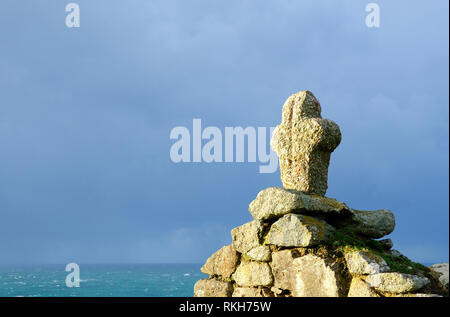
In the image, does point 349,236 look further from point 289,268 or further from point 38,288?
point 38,288

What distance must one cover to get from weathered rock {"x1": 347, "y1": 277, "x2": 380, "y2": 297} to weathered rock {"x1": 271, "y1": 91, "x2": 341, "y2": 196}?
209cm

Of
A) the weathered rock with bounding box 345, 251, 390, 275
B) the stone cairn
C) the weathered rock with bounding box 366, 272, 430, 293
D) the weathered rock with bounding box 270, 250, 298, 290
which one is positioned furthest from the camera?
the weathered rock with bounding box 270, 250, 298, 290

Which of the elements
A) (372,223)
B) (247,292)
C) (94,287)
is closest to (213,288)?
(247,292)

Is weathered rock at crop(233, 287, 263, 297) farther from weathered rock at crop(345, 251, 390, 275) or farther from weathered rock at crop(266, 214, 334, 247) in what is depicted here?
weathered rock at crop(345, 251, 390, 275)

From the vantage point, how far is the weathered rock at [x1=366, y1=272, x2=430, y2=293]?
590cm

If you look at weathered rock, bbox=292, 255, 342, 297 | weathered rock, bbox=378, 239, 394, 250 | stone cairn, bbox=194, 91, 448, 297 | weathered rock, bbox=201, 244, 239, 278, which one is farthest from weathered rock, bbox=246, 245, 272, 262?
weathered rock, bbox=378, 239, 394, 250

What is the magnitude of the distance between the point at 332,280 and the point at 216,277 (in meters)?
2.50

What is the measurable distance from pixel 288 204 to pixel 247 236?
0.98 meters

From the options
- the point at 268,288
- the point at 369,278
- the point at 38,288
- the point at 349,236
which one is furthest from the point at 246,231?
the point at 38,288

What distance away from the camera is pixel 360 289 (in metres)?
6.15

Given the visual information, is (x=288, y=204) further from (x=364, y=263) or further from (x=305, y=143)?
(x=364, y=263)

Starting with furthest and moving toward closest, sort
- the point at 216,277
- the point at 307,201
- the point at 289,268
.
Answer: the point at 216,277
the point at 307,201
the point at 289,268

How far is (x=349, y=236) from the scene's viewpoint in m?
7.18
